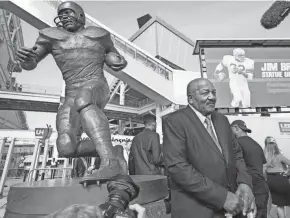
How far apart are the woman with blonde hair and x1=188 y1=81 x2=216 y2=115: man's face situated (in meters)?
2.72

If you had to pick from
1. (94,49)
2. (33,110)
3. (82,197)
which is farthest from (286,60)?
(33,110)

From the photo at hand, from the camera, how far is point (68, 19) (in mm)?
2256

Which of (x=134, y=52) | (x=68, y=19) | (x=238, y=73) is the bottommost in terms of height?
(x=68, y=19)

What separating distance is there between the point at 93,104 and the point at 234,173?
1.26 m

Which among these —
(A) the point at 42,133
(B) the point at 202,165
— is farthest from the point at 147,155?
(A) the point at 42,133

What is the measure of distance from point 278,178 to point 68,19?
3753mm

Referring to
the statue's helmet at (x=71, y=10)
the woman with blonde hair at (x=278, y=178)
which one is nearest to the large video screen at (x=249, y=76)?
the woman with blonde hair at (x=278, y=178)

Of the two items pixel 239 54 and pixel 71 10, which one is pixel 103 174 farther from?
pixel 239 54

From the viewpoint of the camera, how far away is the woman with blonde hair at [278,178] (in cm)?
362

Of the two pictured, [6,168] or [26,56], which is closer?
[26,56]

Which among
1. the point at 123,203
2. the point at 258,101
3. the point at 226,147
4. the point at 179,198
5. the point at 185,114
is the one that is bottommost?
the point at 179,198

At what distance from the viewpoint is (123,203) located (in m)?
0.75

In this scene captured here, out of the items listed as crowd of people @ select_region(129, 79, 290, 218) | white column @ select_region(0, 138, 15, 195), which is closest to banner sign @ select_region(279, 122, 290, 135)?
crowd of people @ select_region(129, 79, 290, 218)

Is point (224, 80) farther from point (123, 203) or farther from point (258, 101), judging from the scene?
point (123, 203)
